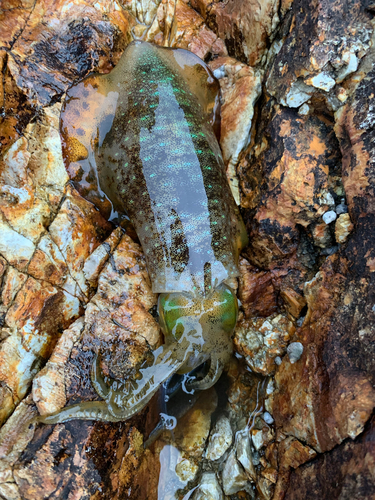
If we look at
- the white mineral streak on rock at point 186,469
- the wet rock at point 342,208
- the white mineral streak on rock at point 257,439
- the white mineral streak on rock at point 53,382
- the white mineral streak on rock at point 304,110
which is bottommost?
the white mineral streak on rock at point 186,469

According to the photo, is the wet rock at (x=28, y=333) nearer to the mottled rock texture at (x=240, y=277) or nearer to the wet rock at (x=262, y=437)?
the mottled rock texture at (x=240, y=277)

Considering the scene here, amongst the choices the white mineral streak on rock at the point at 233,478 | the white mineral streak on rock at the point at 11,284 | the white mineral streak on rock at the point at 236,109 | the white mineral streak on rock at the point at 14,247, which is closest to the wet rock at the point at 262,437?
the white mineral streak on rock at the point at 233,478

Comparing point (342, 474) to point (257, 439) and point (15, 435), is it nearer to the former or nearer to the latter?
point (257, 439)

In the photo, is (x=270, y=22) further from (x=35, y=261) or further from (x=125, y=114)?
(x=35, y=261)

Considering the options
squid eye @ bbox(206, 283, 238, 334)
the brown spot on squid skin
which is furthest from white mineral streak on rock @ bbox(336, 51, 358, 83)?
squid eye @ bbox(206, 283, 238, 334)

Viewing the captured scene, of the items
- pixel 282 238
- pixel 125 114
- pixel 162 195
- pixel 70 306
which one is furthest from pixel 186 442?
pixel 125 114

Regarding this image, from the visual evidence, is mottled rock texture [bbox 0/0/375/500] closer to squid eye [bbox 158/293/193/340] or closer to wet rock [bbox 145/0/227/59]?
squid eye [bbox 158/293/193/340]
